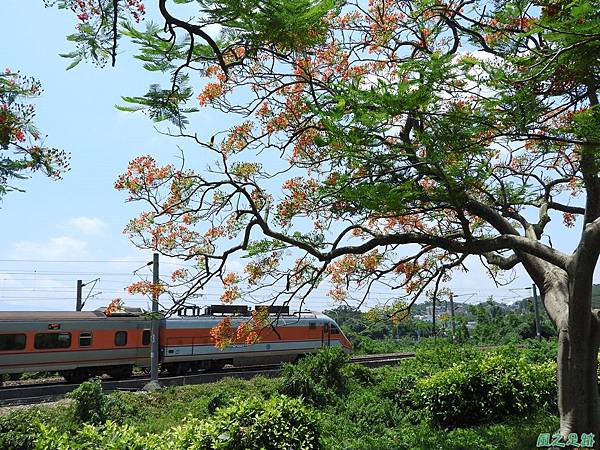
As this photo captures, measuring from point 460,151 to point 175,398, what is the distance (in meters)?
9.69

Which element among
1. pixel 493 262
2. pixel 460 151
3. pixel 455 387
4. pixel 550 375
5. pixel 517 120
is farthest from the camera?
pixel 550 375

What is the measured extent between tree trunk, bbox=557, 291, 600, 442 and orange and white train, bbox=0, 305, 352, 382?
7.63 m

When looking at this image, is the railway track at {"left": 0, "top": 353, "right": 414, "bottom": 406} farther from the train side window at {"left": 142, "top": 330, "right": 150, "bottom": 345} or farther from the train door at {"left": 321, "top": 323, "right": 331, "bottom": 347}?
the train door at {"left": 321, "top": 323, "right": 331, "bottom": 347}

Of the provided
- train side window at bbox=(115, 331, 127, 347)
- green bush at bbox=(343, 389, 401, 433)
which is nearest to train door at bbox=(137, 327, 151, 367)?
train side window at bbox=(115, 331, 127, 347)

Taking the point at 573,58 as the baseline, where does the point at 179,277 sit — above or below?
below

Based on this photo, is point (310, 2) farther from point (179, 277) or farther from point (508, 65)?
point (179, 277)

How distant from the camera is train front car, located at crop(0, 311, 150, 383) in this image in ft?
45.7

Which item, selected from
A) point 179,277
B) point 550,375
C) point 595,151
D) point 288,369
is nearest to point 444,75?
point 595,151

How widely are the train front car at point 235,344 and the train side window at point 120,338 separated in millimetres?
1141

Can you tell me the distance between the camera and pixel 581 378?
5.61m

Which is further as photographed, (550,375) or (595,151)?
(550,375)

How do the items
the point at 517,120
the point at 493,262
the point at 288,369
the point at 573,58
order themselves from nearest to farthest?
the point at 573,58 → the point at 517,120 → the point at 493,262 → the point at 288,369

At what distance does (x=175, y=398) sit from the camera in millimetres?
12172

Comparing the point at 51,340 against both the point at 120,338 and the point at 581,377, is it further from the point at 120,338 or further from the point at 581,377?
the point at 581,377
